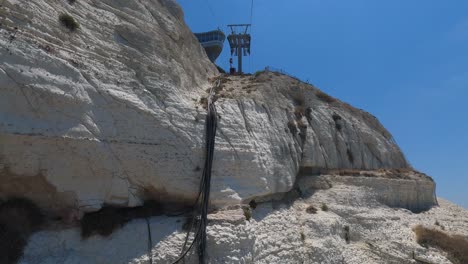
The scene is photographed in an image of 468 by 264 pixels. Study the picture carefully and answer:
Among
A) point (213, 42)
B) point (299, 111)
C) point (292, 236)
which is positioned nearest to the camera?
point (292, 236)

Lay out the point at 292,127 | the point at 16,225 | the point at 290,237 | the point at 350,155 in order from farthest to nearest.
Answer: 1. the point at 350,155
2. the point at 292,127
3. the point at 290,237
4. the point at 16,225

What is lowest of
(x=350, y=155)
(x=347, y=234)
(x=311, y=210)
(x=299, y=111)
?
(x=347, y=234)

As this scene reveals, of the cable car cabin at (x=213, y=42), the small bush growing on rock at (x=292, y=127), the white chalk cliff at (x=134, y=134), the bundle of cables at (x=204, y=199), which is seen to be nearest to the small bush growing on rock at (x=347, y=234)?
the white chalk cliff at (x=134, y=134)

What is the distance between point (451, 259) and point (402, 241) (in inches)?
116

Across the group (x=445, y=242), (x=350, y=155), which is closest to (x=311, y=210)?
(x=445, y=242)

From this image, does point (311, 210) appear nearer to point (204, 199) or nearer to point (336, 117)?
point (204, 199)

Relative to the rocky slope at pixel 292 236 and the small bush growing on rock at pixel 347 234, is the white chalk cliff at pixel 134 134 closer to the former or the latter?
the rocky slope at pixel 292 236

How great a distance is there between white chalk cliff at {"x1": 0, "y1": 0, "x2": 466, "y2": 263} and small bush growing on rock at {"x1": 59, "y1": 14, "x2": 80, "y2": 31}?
228 mm

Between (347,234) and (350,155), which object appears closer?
(347,234)

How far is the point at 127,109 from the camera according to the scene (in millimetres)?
17156

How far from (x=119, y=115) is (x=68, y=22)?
431 cm

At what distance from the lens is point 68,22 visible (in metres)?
17.0

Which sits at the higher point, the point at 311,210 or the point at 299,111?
the point at 299,111

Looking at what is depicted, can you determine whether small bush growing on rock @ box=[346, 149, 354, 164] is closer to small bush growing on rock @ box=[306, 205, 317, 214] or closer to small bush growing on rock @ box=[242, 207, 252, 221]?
small bush growing on rock @ box=[306, 205, 317, 214]
